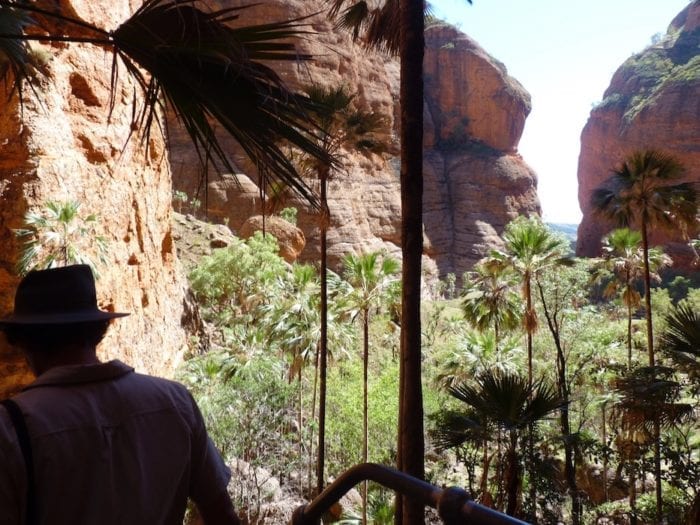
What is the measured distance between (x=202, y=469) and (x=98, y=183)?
Result: 17.1 metres

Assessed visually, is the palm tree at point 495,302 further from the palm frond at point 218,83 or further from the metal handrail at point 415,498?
the metal handrail at point 415,498

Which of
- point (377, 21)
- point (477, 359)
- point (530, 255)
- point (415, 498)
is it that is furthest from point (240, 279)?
point (415, 498)

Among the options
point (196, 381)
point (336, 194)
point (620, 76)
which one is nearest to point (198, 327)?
point (196, 381)

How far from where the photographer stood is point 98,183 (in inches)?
648

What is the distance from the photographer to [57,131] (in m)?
15.4

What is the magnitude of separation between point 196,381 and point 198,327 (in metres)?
6.23

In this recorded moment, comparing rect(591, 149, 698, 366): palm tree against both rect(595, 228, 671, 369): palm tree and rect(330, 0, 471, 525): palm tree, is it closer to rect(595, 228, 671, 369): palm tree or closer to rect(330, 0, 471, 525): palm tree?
rect(595, 228, 671, 369): palm tree

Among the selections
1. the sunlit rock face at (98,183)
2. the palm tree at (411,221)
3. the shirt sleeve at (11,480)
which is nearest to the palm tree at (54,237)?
the sunlit rock face at (98,183)

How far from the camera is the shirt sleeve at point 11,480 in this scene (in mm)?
1059

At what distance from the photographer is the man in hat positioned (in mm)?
1113

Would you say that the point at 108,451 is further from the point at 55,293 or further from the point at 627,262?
the point at 627,262

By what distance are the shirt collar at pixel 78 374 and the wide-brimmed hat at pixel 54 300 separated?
0.12 m

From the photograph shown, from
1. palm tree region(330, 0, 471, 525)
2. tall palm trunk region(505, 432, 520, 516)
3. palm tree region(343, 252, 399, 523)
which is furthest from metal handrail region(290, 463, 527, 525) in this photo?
palm tree region(343, 252, 399, 523)

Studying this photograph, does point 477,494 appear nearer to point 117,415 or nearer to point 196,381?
point 117,415
